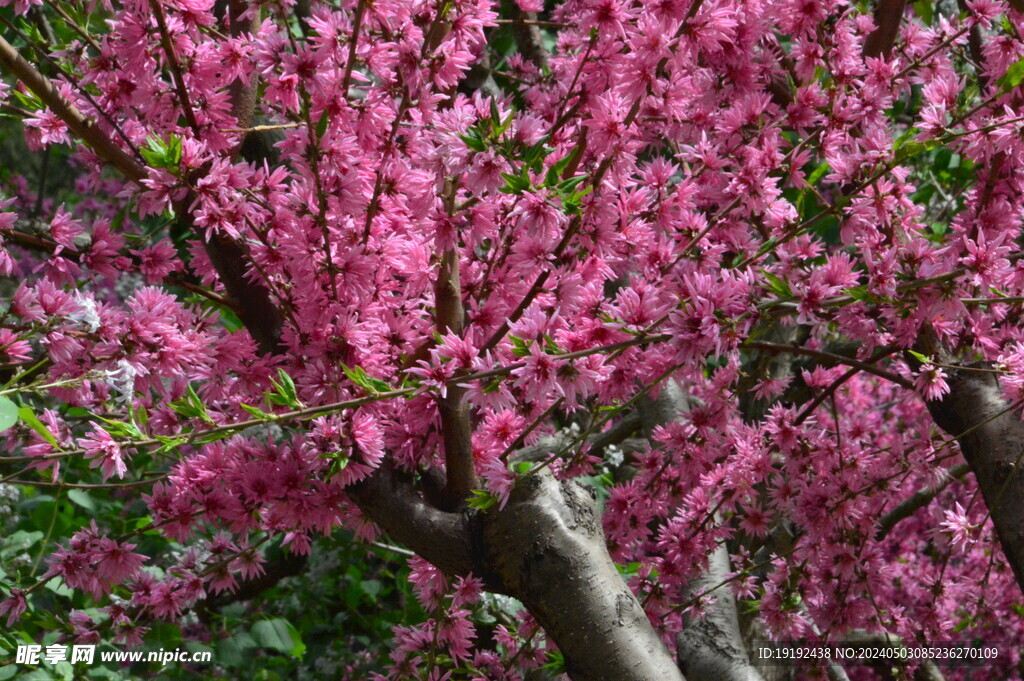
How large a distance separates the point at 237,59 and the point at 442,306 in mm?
612

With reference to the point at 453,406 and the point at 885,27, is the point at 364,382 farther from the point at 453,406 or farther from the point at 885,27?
the point at 885,27

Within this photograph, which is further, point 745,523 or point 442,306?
point 745,523

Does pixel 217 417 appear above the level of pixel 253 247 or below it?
below

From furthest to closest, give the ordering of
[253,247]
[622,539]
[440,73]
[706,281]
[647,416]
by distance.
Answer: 1. [647,416]
2. [622,539]
3. [253,247]
4. [440,73]
5. [706,281]

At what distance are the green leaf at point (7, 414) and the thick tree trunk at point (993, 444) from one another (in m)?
1.80

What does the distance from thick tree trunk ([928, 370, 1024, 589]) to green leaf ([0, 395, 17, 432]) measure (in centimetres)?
180

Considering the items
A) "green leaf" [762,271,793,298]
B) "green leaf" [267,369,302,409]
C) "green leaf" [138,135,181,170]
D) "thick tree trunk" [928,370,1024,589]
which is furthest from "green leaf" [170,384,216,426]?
"thick tree trunk" [928,370,1024,589]

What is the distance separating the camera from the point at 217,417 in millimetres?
1742

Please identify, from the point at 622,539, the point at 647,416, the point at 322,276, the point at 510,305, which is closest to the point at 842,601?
the point at 622,539

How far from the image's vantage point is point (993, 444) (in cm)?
207

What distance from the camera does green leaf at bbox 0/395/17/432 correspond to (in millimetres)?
1181

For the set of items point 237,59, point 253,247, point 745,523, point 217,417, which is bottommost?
point 745,523

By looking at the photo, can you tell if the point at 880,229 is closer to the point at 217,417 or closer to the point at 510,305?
the point at 510,305

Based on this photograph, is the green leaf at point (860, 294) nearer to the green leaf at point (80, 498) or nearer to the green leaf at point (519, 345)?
the green leaf at point (519, 345)
